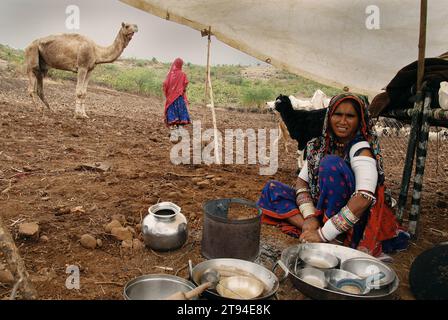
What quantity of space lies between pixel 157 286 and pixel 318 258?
40.9 inches

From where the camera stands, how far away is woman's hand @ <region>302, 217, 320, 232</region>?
260 centimetres

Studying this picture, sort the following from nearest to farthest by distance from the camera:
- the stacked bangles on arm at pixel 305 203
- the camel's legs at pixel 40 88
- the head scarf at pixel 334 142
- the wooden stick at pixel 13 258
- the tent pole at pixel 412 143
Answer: the wooden stick at pixel 13 258
the head scarf at pixel 334 142
the stacked bangles on arm at pixel 305 203
the tent pole at pixel 412 143
the camel's legs at pixel 40 88

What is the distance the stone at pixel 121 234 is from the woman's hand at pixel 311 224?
1282 millimetres

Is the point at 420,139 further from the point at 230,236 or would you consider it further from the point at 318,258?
the point at 230,236

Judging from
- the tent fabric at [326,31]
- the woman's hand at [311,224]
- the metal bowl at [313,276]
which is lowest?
the metal bowl at [313,276]

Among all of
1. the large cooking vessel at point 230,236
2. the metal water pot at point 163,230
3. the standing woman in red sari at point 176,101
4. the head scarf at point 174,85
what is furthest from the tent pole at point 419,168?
the head scarf at point 174,85

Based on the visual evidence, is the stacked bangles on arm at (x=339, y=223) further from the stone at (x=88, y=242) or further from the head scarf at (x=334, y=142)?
the stone at (x=88, y=242)

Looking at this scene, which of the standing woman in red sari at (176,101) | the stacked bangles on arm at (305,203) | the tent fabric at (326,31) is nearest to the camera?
the stacked bangles on arm at (305,203)

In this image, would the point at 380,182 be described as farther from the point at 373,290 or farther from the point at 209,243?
the point at 209,243

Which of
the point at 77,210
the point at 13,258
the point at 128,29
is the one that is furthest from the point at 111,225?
the point at 128,29

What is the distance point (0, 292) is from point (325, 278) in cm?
177

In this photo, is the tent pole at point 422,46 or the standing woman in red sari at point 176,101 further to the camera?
the standing woman in red sari at point 176,101

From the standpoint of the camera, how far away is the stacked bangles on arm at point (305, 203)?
2701 millimetres

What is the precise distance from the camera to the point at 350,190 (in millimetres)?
2479
